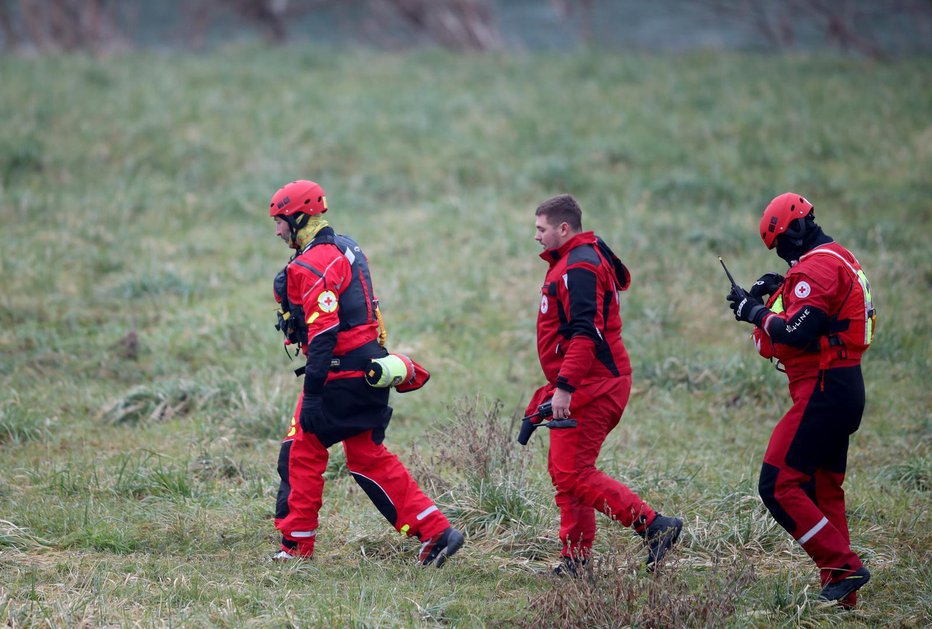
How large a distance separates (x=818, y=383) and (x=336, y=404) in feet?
8.27

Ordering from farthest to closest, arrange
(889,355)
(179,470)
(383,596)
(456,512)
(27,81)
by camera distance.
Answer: (27,81) < (889,355) < (179,470) < (456,512) < (383,596)

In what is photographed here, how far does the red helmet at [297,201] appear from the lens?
18.1ft

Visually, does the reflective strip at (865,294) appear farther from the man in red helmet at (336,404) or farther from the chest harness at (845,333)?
the man in red helmet at (336,404)

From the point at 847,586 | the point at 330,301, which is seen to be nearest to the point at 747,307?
the point at 847,586

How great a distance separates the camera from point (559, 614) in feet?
15.1

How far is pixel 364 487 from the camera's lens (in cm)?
558

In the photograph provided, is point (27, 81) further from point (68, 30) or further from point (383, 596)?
point (383, 596)

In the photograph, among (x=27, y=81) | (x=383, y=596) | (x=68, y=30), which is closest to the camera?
(x=383, y=596)

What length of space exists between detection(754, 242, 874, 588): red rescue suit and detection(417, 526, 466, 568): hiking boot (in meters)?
1.68

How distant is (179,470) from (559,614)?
10.5ft

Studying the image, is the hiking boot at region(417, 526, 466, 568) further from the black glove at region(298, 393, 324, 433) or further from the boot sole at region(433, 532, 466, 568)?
the black glove at region(298, 393, 324, 433)

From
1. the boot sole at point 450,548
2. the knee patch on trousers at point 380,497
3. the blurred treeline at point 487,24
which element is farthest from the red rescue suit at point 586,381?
the blurred treeline at point 487,24

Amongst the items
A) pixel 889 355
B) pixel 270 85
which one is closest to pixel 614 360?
pixel 889 355

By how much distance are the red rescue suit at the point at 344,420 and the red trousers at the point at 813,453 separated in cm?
182
